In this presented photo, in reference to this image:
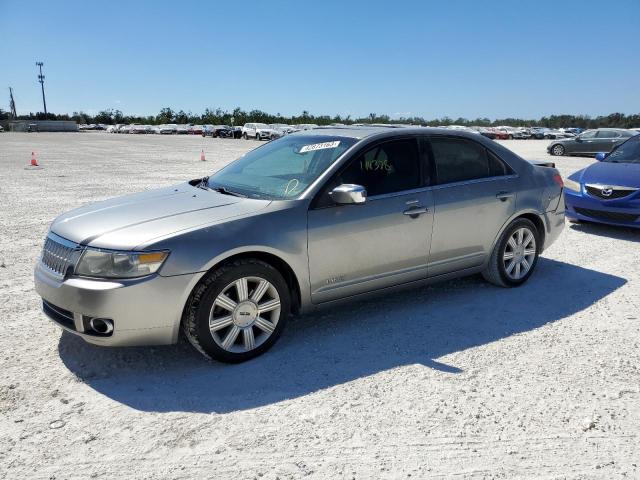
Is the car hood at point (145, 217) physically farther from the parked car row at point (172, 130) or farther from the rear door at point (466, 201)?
the parked car row at point (172, 130)

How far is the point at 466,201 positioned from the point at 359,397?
2.29 meters

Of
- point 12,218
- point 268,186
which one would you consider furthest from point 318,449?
point 12,218

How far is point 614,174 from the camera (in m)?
7.84

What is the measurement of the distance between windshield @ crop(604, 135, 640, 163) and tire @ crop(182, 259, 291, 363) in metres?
7.10

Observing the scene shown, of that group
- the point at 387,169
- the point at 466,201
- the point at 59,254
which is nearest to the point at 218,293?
the point at 59,254

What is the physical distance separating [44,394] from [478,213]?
12.2 ft

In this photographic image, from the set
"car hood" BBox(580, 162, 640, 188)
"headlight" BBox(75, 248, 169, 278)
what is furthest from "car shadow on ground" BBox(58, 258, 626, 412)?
"car hood" BBox(580, 162, 640, 188)

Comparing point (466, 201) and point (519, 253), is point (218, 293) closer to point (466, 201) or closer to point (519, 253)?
point (466, 201)

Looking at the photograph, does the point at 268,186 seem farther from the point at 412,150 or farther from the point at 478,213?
the point at 478,213

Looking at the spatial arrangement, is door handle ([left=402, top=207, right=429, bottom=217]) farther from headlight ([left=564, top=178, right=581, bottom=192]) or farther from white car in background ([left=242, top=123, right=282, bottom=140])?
white car in background ([left=242, top=123, right=282, bottom=140])

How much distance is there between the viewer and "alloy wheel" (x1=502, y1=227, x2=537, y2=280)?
526 cm

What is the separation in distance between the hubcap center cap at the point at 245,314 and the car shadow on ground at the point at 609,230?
20.0 feet

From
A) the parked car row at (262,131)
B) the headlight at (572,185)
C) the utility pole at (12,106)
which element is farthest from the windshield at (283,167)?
the utility pole at (12,106)

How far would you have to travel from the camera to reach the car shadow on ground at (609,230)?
25.2 ft
